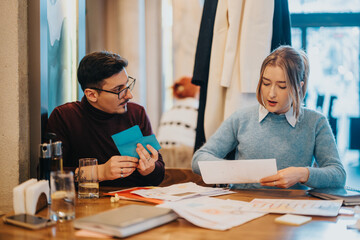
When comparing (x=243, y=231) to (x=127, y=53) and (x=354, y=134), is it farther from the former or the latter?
(x=354, y=134)

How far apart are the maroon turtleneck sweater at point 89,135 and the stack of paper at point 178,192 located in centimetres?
33

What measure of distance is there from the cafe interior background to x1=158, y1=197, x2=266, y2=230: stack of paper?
784mm

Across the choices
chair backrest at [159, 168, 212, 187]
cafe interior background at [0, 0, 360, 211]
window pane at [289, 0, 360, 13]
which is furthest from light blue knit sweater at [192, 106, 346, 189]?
window pane at [289, 0, 360, 13]

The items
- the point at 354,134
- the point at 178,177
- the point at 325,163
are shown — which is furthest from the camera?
the point at 354,134

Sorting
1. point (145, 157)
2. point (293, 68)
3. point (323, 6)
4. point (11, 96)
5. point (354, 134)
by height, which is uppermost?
point (323, 6)

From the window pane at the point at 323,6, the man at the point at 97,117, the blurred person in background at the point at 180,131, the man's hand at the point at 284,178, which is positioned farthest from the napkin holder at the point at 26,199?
the window pane at the point at 323,6

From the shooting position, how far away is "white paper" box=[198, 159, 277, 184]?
1685mm

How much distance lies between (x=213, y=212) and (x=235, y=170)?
0.41 meters

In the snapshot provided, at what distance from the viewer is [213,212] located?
134 centimetres

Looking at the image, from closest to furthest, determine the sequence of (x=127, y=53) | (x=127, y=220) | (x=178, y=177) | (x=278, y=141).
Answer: (x=127, y=220)
(x=278, y=141)
(x=178, y=177)
(x=127, y=53)

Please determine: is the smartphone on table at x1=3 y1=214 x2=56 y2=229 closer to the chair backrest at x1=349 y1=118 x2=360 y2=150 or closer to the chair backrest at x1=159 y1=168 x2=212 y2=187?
the chair backrest at x1=159 y1=168 x2=212 y2=187

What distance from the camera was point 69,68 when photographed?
236cm

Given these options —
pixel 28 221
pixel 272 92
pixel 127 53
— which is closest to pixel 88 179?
pixel 28 221

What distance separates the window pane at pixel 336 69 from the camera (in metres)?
5.31
